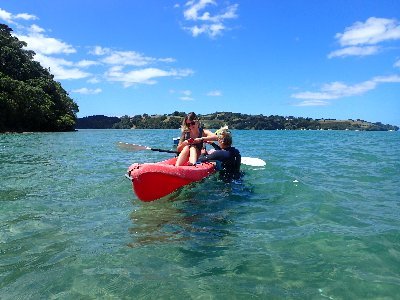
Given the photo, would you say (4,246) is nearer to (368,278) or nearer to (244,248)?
(244,248)

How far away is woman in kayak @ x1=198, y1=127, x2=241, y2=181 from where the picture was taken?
1027cm

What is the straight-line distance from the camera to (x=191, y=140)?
32.1 ft

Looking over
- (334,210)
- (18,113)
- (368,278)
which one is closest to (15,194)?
(334,210)

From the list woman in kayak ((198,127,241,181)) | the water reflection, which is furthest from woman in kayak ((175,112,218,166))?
the water reflection

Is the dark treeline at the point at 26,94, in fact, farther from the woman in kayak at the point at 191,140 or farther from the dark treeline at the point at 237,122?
the dark treeline at the point at 237,122

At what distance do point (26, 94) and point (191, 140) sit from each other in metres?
56.3

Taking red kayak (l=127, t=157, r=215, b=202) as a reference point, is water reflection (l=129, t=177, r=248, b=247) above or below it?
below

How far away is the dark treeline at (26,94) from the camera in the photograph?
56425 millimetres

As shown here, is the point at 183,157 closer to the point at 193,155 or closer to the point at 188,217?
the point at 193,155

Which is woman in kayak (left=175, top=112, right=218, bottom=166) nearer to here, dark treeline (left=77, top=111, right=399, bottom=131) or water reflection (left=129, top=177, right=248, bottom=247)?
water reflection (left=129, top=177, right=248, bottom=247)

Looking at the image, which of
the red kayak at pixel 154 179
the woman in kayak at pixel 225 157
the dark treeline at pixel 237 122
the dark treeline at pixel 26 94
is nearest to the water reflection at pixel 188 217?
the red kayak at pixel 154 179

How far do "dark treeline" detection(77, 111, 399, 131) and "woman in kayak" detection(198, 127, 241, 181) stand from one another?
159 metres

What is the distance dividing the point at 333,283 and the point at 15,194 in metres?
7.54

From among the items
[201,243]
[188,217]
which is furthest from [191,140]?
[201,243]
